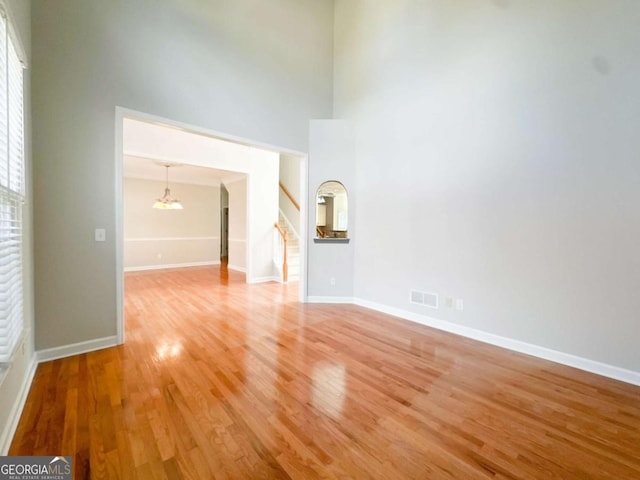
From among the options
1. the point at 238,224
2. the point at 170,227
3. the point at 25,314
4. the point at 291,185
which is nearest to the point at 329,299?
the point at 25,314

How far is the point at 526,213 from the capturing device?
276 cm

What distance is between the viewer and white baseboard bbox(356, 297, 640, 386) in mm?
2309

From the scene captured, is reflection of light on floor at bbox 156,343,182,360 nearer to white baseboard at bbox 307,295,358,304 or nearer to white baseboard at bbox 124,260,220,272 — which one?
white baseboard at bbox 307,295,358,304

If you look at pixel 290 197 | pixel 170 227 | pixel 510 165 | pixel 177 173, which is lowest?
pixel 170 227

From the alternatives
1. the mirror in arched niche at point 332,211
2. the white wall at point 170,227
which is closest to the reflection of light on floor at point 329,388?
the mirror in arched niche at point 332,211

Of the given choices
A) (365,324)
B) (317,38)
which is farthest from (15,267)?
(317,38)

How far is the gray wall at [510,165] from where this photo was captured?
2314mm

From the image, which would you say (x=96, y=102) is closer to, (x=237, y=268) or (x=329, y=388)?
(x=329, y=388)

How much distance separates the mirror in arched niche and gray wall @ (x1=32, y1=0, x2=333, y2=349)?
1.64 meters

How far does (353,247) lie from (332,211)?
2.37 ft

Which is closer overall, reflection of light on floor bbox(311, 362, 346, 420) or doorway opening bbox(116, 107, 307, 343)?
reflection of light on floor bbox(311, 362, 346, 420)

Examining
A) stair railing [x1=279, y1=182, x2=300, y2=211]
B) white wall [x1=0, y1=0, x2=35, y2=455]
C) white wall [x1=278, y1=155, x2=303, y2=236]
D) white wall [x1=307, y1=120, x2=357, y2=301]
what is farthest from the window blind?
white wall [x1=278, y1=155, x2=303, y2=236]

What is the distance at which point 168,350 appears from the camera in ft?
8.86

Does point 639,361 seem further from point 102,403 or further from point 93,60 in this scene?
point 93,60
